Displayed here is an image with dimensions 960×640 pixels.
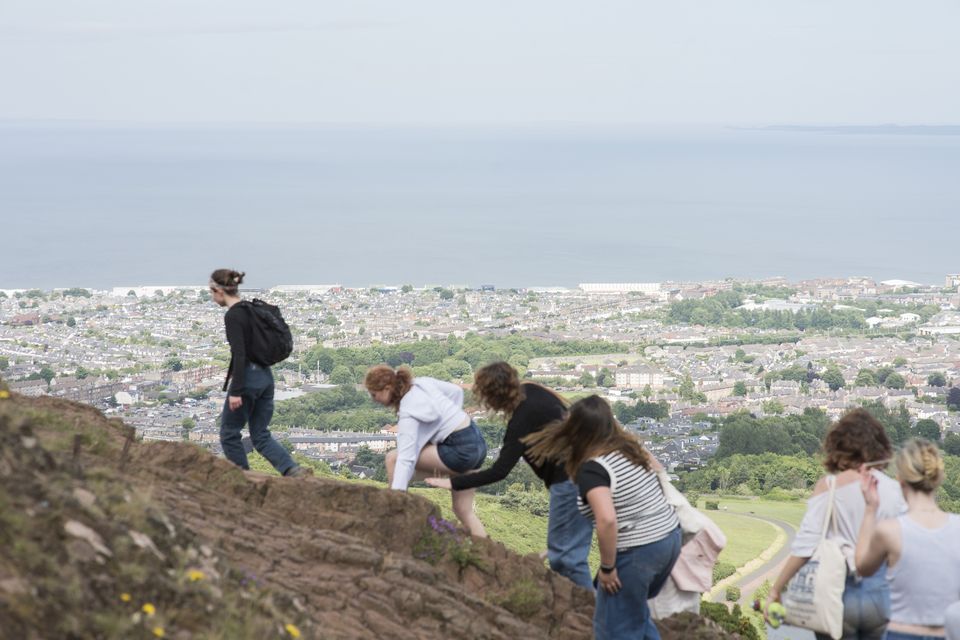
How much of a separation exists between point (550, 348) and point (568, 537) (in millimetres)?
59429

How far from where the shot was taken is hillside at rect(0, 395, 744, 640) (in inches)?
160

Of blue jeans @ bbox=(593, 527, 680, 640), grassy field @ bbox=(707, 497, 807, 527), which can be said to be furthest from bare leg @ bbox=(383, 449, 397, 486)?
grassy field @ bbox=(707, 497, 807, 527)

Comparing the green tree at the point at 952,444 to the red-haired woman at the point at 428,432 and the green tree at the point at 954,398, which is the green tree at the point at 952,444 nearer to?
the green tree at the point at 954,398

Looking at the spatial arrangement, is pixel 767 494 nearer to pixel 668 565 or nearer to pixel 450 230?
pixel 668 565

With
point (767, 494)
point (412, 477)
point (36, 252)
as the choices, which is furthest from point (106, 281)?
point (412, 477)

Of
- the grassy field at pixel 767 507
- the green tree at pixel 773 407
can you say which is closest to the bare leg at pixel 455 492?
the grassy field at pixel 767 507

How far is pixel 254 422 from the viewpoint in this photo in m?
7.73

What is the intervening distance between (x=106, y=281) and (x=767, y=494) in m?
74.1

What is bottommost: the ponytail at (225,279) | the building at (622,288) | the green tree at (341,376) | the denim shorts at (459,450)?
the building at (622,288)

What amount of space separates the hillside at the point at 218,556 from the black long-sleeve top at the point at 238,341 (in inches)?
27.6

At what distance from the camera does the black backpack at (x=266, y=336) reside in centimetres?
753

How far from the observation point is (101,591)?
4.11 m

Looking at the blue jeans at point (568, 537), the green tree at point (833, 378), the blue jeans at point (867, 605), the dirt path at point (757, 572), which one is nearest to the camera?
the blue jeans at point (867, 605)

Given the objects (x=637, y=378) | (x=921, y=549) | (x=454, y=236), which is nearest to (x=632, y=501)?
(x=921, y=549)
